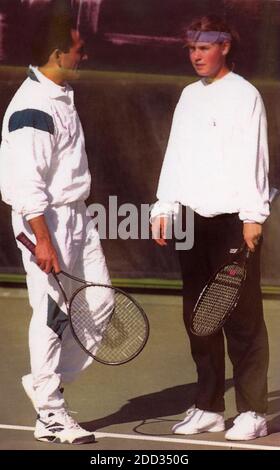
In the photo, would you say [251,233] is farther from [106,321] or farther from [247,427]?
[247,427]

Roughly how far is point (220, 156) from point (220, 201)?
0.72ft

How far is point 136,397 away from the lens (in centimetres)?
884

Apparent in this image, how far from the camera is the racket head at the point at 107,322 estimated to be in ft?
26.2

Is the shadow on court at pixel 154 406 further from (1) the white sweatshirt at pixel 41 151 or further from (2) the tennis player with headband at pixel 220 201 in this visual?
(1) the white sweatshirt at pixel 41 151

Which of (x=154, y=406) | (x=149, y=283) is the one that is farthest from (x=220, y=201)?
(x=149, y=283)

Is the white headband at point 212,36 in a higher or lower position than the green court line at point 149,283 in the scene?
higher

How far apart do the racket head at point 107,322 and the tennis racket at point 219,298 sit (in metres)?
0.28

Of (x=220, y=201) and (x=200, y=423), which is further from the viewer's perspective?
(x=200, y=423)

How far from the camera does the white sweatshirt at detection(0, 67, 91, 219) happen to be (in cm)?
770

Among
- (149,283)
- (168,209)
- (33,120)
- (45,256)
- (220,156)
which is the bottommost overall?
(149,283)

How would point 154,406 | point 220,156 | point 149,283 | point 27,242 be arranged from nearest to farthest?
point 27,242 → point 220,156 → point 154,406 → point 149,283

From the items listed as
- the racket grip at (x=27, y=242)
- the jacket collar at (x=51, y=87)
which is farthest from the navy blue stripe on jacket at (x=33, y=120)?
the racket grip at (x=27, y=242)
